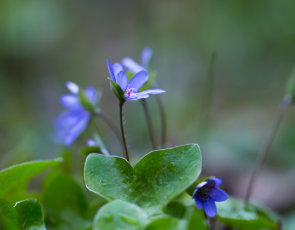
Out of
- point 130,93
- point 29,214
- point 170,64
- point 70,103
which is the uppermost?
point 130,93

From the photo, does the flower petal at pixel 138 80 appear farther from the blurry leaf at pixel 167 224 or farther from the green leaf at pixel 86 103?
the blurry leaf at pixel 167 224

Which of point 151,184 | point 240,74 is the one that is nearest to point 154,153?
point 151,184

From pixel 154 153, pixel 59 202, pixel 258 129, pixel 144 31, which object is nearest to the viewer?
pixel 154 153

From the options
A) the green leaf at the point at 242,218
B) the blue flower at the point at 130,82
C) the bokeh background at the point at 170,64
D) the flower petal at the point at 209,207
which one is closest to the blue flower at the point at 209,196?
the flower petal at the point at 209,207

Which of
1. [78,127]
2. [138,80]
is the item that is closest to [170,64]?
[78,127]

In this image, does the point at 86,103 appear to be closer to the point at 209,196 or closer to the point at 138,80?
the point at 138,80

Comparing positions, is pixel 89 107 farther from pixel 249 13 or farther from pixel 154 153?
pixel 249 13
